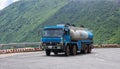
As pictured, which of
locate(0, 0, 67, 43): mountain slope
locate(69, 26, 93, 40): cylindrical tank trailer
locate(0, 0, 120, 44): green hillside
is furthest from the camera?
locate(0, 0, 67, 43): mountain slope

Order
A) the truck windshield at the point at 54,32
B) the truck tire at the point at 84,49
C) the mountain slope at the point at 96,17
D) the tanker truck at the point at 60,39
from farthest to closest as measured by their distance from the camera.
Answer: the mountain slope at the point at 96,17 → the truck tire at the point at 84,49 → the truck windshield at the point at 54,32 → the tanker truck at the point at 60,39

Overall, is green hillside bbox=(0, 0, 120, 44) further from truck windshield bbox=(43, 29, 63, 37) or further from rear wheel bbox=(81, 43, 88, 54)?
truck windshield bbox=(43, 29, 63, 37)

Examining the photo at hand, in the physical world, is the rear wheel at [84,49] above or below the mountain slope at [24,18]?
below

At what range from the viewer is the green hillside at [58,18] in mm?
108250

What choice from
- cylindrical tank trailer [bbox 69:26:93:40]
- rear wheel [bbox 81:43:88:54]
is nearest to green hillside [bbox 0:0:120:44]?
cylindrical tank trailer [bbox 69:26:93:40]

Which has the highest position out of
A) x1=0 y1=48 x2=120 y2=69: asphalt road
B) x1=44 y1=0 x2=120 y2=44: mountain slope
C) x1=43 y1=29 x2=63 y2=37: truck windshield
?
x1=44 y1=0 x2=120 y2=44: mountain slope

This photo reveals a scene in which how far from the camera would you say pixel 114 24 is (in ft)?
355

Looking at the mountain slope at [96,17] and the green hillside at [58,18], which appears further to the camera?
the green hillside at [58,18]

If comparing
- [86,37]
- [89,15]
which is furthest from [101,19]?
[86,37]

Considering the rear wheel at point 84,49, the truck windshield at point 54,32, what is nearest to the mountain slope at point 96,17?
the rear wheel at point 84,49

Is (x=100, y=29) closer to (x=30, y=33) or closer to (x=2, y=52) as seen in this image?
(x=30, y=33)

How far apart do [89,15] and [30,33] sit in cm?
2280

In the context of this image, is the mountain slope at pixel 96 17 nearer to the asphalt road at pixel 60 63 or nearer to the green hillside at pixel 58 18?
the green hillside at pixel 58 18

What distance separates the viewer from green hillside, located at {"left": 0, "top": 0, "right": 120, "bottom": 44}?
108250 mm
